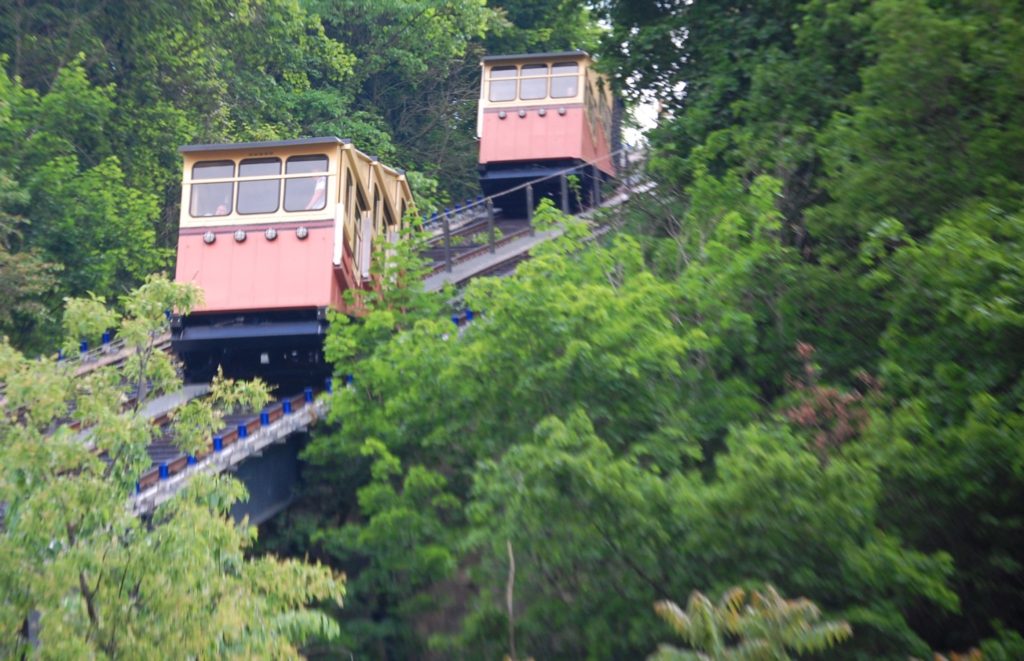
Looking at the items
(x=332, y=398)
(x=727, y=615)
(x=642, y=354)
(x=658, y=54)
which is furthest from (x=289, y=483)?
(x=727, y=615)

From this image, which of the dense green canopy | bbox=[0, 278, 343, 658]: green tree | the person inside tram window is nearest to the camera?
bbox=[0, 278, 343, 658]: green tree

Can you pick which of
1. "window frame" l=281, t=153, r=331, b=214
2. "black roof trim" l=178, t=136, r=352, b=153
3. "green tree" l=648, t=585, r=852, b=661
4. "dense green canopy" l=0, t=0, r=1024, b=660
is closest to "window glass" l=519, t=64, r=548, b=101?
"dense green canopy" l=0, t=0, r=1024, b=660

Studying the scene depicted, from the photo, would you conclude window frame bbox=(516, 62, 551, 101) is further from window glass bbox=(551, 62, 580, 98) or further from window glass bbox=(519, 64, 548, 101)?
window glass bbox=(551, 62, 580, 98)

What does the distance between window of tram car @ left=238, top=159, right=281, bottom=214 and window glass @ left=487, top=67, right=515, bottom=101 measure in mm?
14061

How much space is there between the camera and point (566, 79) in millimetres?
33719

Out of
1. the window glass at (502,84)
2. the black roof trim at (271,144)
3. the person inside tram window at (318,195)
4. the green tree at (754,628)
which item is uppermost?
the window glass at (502,84)

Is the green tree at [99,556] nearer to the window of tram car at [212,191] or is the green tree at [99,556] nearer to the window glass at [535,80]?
the window of tram car at [212,191]

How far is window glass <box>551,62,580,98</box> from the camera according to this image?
110 ft

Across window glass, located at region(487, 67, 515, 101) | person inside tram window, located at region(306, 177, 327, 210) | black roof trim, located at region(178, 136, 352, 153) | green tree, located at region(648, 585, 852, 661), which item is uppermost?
window glass, located at region(487, 67, 515, 101)

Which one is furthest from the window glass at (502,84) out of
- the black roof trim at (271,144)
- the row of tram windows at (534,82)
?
the black roof trim at (271,144)

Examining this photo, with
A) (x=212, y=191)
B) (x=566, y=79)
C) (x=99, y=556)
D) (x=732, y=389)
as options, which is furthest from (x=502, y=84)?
(x=99, y=556)

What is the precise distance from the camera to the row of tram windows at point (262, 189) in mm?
20578

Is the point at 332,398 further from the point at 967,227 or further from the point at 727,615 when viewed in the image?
the point at 727,615

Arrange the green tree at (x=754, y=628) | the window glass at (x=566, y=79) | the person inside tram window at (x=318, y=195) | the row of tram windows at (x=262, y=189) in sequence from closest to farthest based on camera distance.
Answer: the green tree at (x=754, y=628) → the person inside tram window at (x=318, y=195) → the row of tram windows at (x=262, y=189) → the window glass at (x=566, y=79)
